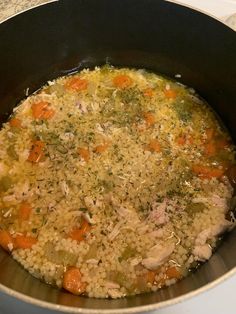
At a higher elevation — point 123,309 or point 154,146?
point 154,146

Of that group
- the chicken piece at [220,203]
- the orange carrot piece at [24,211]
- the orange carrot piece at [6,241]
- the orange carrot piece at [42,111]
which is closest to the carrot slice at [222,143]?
the chicken piece at [220,203]

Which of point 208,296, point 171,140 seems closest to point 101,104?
point 171,140

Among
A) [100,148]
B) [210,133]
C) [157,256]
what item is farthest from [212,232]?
[100,148]

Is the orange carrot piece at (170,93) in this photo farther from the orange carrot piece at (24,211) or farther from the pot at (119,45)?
the orange carrot piece at (24,211)

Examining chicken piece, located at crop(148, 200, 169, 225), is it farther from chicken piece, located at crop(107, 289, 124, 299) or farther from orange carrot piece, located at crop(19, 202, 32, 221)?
orange carrot piece, located at crop(19, 202, 32, 221)

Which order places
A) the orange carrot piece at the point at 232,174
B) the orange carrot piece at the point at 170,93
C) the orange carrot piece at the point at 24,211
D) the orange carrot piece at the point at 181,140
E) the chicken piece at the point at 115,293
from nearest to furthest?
the chicken piece at the point at 115,293 < the orange carrot piece at the point at 24,211 < the orange carrot piece at the point at 232,174 < the orange carrot piece at the point at 181,140 < the orange carrot piece at the point at 170,93

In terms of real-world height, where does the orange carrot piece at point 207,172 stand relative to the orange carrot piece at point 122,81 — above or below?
below

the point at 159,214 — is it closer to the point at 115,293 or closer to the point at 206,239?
the point at 206,239
